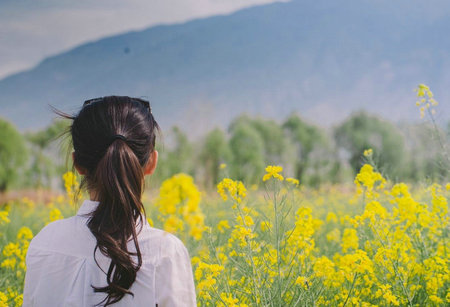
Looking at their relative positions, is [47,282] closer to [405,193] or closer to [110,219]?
[110,219]

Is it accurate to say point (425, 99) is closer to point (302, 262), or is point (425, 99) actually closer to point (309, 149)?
point (302, 262)

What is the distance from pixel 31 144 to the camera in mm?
27172

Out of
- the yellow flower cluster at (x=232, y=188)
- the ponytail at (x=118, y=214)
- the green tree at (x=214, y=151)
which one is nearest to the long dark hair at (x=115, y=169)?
the ponytail at (x=118, y=214)

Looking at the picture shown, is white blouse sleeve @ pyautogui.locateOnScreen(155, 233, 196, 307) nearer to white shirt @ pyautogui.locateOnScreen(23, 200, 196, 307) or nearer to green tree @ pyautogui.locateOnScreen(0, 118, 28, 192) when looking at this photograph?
white shirt @ pyautogui.locateOnScreen(23, 200, 196, 307)

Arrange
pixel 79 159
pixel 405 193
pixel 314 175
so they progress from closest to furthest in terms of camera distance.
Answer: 1. pixel 79 159
2. pixel 405 193
3. pixel 314 175

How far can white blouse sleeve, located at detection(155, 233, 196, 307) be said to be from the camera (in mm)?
1468

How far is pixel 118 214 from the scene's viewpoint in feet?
5.07

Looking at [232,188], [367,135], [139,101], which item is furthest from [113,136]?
[367,135]

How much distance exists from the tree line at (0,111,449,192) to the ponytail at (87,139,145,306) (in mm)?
22016

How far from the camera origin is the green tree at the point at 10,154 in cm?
2258

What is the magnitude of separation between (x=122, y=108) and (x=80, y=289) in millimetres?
601

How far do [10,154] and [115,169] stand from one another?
24.2 metres

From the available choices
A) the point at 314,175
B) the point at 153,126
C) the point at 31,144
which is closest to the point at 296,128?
the point at 314,175

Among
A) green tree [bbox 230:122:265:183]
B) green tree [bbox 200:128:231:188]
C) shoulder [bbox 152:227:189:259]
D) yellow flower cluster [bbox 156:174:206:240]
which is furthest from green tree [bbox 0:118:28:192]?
yellow flower cluster [bbox 156:174:206:240]
